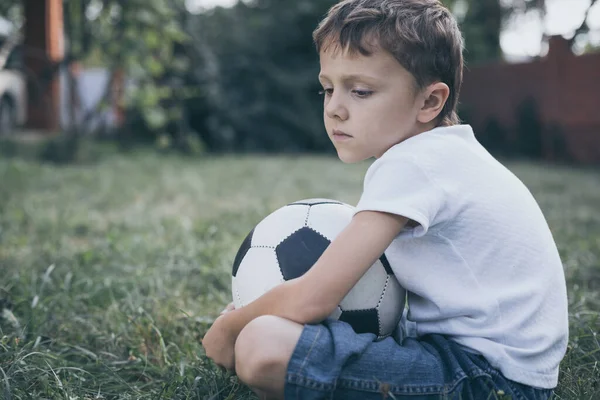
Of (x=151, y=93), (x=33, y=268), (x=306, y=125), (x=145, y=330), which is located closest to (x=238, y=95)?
(x=306, y=125)

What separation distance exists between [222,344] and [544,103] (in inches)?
421

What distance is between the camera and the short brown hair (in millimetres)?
1542

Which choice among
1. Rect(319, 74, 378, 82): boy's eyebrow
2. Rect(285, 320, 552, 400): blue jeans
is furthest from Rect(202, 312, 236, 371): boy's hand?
Rect(319, 74, 378, 82): boy's eyebrow

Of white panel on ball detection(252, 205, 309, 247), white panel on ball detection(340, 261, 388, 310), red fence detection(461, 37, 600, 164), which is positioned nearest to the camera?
white panel on ball detection(340, 261, 388, 310)

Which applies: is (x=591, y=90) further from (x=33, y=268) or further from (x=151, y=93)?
(x=33, y=268)

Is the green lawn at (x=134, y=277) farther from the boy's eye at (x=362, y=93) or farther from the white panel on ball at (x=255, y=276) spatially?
the boy's eye at (x=362, y=93)

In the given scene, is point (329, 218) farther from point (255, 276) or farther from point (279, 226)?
point (255, 276)


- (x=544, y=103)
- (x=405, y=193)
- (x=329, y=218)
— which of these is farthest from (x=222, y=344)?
(x=544, y=103)

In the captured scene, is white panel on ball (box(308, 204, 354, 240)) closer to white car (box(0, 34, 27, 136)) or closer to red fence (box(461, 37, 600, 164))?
white car (box(0, 34, 27, 136))

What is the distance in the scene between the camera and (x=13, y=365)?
172cm

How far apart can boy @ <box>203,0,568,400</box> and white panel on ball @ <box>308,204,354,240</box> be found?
0.19m

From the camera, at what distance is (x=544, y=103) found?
11.1 meters

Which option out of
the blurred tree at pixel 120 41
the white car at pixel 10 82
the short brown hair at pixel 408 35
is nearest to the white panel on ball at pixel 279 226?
the short brown hair at pixel 408 35

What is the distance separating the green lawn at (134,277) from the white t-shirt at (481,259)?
274mm
